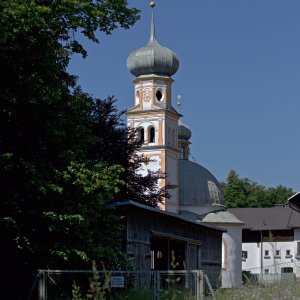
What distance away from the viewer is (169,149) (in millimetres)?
64438

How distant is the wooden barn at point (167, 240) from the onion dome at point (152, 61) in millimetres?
30644

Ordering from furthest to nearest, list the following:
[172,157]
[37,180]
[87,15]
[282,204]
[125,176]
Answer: [282,204], [172,157], [125,176], [87,15], [37,180]

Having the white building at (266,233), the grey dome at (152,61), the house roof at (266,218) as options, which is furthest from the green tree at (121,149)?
the house roof at (266,218)

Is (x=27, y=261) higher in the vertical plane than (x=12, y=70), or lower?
lower

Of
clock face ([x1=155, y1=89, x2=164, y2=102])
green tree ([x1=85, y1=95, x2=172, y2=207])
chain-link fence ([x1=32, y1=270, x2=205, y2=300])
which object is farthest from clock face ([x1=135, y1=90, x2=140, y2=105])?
chain-link fence ([x1=32, y1=270, x2=205, y2=300])

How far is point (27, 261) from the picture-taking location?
64.6ft

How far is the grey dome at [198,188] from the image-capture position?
6303cm

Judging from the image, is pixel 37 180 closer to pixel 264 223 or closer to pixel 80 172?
pixel 80 172

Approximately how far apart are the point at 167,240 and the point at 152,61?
36.1m

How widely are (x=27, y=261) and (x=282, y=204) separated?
8193 cm

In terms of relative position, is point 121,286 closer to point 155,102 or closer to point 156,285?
point 156,285

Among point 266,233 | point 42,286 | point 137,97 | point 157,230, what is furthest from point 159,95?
point 42,286

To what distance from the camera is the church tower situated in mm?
64688

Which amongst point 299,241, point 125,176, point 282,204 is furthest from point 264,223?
point 125,176
